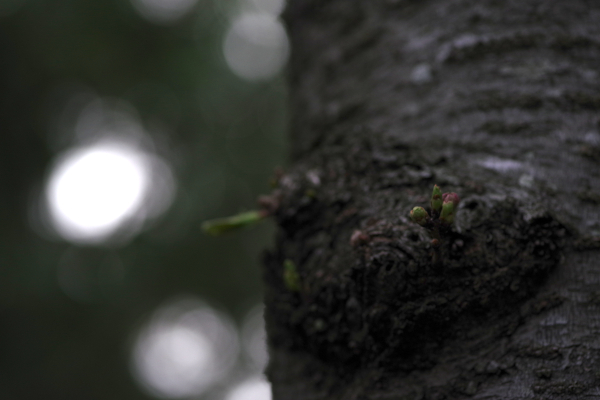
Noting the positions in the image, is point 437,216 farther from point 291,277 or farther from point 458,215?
point 291,277

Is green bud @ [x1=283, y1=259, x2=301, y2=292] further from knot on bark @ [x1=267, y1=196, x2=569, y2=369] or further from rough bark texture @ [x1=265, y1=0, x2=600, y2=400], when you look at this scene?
knot on bark @ [x1=267, y1=196, x2=569, y2=369]

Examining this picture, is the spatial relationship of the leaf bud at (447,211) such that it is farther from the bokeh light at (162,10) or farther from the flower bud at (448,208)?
the bokeh light at (162,10)

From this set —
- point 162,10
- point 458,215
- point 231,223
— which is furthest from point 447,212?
point 162,10

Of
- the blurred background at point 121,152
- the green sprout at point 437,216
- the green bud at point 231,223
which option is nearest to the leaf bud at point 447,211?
the green sprout at point 437,216

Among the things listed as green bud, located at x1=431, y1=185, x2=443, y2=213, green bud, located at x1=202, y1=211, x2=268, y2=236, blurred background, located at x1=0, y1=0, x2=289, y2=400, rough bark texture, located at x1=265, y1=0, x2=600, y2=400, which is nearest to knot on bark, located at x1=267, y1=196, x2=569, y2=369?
rough bark texture, located at x1=265, y1=0, x2=600, y2=400

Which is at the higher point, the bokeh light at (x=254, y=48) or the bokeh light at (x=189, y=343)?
the bokeh light at (x=254, y=48)

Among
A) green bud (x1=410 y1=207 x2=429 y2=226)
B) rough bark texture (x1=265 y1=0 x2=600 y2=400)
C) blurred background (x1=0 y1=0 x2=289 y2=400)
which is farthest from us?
blurred background (x1=0 y1=0 x2=289 y2=400)
